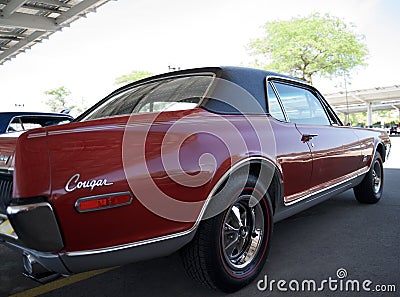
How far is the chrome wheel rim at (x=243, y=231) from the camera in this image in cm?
227

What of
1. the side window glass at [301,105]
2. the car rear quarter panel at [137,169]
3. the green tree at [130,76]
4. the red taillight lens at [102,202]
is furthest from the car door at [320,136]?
the green tree at [130,76]

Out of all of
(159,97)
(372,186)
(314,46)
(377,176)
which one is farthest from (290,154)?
(314,46)

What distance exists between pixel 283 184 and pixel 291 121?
0.63 metres

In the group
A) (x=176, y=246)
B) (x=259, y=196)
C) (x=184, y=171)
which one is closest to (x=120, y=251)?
(x=176, y=246)

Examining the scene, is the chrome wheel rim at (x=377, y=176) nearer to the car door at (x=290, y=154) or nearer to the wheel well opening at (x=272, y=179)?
the car door at (x=290, y=154)

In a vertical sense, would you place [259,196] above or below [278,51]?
below

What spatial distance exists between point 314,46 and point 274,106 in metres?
24.1

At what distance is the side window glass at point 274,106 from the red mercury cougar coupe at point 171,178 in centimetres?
2

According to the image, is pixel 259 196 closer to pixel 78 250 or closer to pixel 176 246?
pixel 176 246

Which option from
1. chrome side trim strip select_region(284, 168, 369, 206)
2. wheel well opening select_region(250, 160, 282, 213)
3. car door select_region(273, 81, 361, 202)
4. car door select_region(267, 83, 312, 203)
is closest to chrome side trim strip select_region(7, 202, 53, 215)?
wheel well opening select_region(250, 160, 282, 213)

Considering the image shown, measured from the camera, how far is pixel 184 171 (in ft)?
5.96

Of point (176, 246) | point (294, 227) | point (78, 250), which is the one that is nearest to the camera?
point (78, 250)

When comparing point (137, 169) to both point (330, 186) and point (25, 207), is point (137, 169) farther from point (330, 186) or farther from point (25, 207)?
point (330, 186)

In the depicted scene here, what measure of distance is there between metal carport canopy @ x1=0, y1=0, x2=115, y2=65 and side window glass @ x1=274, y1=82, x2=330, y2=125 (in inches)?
405
